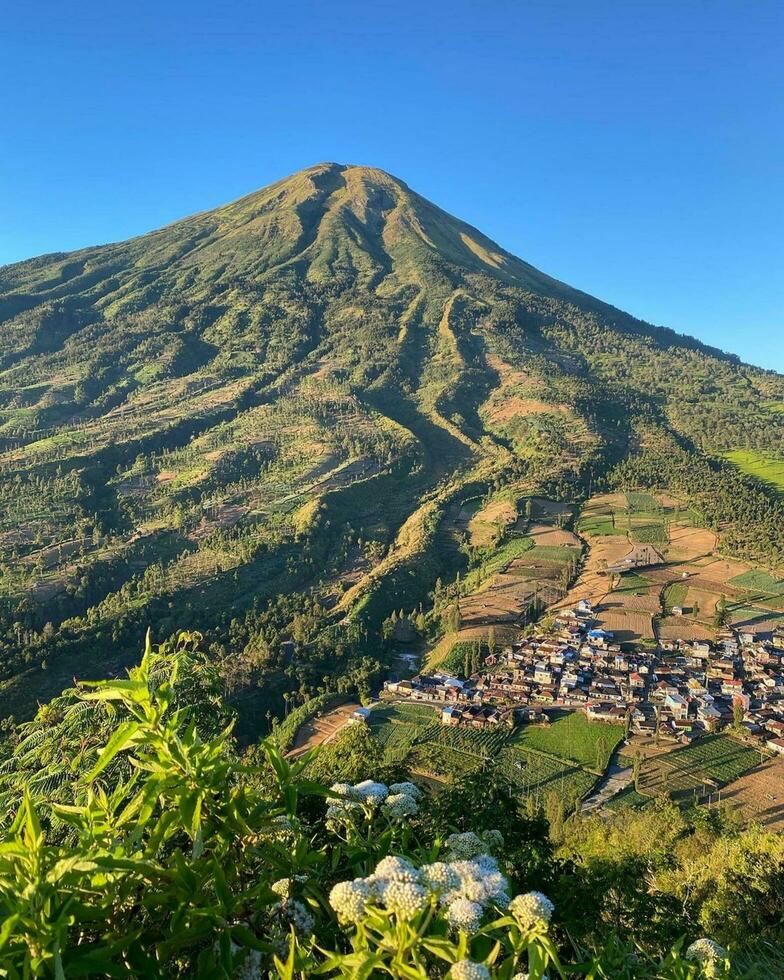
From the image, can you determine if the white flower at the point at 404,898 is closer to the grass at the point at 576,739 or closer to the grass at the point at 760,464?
the grass at the point at 576,739

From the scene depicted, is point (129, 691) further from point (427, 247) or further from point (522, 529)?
point (427, 247)

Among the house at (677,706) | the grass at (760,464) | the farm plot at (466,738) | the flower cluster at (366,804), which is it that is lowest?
the farm plot at (466,738)

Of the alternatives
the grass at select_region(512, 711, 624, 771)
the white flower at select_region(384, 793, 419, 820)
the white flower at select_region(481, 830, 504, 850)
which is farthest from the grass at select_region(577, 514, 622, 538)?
the white flower at select_region(384, 793, 419, 820)

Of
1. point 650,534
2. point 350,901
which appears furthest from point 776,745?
point 350,901

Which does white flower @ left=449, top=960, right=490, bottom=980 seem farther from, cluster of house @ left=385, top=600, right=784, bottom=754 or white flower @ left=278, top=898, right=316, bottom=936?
cluster of house @ left=385, top=600, right=784, bottom=754

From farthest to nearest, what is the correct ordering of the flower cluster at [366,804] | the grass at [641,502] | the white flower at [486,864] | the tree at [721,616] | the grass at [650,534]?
the grass at [641,502], the grass at [650,534], the tree at [721,616], the flower cluster at [366,804], the white flower at [486,864]

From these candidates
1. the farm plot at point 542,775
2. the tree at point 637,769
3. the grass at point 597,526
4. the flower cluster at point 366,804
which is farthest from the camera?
the grass at point 597,526

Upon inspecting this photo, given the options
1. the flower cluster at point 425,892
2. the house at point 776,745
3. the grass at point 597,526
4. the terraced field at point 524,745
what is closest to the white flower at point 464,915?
the flower cluster at point 425,892
